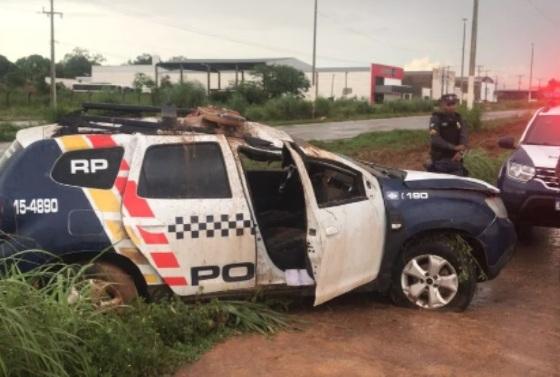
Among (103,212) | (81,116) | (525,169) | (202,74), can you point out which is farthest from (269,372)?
(202,74)

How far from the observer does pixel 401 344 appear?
4.92 m

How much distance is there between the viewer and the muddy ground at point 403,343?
446cm

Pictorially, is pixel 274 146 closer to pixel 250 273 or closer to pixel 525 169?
pixel 250 273

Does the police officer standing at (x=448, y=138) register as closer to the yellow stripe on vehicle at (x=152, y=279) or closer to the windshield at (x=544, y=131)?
the windshield at (x=544, y=131)

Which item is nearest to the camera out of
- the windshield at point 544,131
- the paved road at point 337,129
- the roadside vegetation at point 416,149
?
the windshield at point 544,131

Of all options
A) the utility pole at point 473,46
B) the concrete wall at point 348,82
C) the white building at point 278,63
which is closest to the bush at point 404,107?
the white building at point 278,63

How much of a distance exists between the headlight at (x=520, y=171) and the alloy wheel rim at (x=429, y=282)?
2.67 m

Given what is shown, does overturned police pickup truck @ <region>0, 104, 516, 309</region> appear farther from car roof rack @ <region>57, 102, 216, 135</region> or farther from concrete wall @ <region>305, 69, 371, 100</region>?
concrete wall @ <region>305, 69, 371, 100</region>

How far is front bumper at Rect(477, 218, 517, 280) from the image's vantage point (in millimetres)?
5848

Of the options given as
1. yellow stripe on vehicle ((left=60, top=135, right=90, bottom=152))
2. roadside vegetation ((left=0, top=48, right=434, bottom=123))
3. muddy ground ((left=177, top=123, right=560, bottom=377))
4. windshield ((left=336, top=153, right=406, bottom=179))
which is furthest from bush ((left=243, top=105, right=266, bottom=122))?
yellow stripe on vehicle ((left=60, top=135, right=90, bottom=152))

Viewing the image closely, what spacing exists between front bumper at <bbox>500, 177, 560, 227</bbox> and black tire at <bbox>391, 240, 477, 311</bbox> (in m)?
2.37

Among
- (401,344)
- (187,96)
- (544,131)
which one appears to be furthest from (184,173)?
(187,96)

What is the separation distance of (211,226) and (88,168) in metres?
0.98

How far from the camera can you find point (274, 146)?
223 inches
